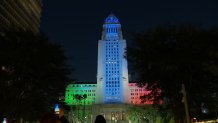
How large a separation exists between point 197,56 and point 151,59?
4853 millimetres

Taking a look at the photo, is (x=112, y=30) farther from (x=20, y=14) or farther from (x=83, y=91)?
(x=20, y=14)

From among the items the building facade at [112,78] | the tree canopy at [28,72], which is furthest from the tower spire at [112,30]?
the tree canopy at [28,72]

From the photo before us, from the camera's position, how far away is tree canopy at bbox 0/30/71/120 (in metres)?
29.6

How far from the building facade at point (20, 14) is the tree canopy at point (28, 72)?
3571cm

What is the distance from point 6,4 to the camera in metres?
73.7

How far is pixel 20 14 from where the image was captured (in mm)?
82625

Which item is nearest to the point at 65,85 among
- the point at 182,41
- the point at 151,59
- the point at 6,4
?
the point at 151,59

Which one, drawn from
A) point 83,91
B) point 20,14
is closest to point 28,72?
point 20,14

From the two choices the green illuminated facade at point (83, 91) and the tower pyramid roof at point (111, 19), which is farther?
the green illuminated facade at point (83, 91)

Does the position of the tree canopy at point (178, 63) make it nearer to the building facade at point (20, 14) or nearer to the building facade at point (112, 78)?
the building facade at point (20, 14)

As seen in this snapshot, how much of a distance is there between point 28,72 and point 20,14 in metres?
58.5

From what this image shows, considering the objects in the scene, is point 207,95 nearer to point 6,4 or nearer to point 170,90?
point 170,90

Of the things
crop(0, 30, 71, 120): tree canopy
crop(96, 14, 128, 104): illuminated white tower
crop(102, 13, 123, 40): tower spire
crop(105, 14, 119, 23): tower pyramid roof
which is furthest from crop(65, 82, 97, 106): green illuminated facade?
crop(0, 30, 71, 120): tree canopy

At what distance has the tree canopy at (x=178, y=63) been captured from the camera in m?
27.9
